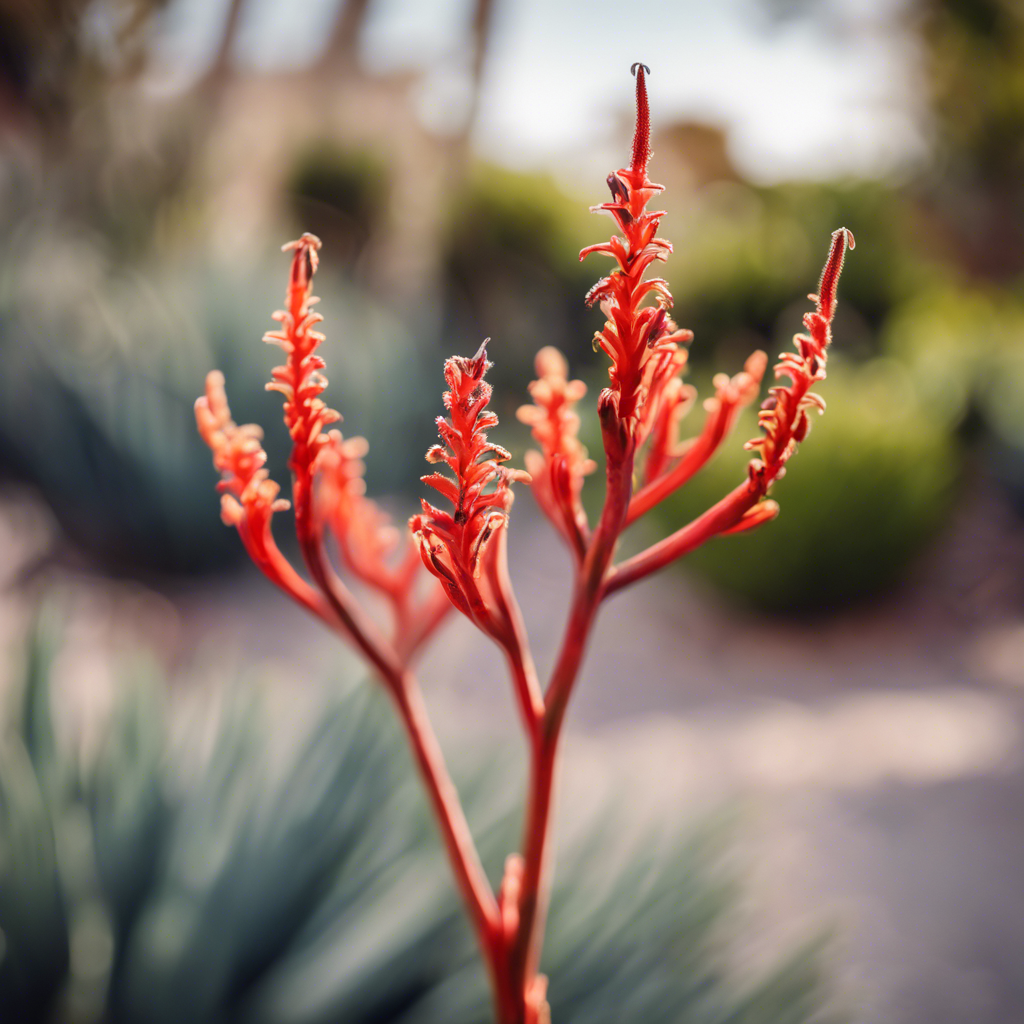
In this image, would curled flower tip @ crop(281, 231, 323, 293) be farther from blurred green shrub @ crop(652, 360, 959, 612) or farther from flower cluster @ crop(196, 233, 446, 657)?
blurred green shrub @ crop(652, 360, 959, 612)

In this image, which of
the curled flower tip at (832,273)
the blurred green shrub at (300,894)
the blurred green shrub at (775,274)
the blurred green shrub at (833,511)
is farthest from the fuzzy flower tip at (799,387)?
the blurred green shrub at (775,274)

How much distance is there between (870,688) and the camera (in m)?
3.04

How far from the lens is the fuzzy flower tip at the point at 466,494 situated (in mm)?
427

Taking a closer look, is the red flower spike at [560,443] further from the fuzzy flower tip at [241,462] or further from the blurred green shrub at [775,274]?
the blurred green shrub at [775,274]

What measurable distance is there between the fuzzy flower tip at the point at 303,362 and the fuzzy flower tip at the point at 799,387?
0.23 m

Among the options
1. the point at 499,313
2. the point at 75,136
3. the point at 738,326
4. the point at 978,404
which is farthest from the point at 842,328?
the point at 75,136

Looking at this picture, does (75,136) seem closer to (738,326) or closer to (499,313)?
(499,313)

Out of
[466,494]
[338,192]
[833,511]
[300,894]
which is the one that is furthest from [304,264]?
[338,192]

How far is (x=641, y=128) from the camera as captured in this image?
424 millimetres

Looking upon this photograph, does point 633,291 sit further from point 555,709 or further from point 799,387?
point 555,709

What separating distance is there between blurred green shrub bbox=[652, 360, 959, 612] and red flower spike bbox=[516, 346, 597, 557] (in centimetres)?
270

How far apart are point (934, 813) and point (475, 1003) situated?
1.68m

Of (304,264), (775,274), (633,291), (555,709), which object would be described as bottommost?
(555,709)

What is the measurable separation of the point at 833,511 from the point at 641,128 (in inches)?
124
